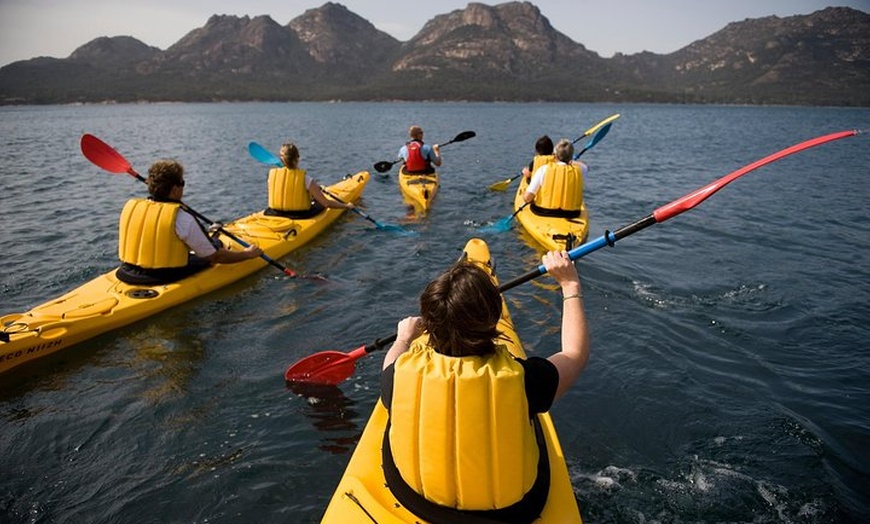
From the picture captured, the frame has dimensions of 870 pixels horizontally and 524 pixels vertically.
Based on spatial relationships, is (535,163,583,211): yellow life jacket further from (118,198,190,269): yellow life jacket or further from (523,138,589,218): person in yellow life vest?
(118,198,190,269): yellow life jacket

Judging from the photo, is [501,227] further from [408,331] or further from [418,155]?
[408,331]

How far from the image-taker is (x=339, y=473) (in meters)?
4.01

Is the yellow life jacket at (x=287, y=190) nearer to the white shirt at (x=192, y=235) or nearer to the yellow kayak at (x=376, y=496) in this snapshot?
the white shirt at (x=192, y=235)

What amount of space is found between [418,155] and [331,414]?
10277 millimetres

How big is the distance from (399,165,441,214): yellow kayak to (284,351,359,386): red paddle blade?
795 cm

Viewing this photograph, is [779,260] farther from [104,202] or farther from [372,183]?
[104,202]

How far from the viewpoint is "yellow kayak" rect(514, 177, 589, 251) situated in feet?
28.3

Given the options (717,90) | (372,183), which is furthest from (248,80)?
(372,183)

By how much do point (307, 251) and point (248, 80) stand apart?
216 meters

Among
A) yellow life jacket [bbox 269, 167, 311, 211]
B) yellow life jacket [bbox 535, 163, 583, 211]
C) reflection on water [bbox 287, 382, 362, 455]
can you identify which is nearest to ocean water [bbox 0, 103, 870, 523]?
reflection on water [bbox 287, 382, 362, 455]

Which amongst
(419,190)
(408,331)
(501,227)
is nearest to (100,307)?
(408,331)

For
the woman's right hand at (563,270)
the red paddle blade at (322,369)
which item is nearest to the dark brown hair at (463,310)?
the woman's right hand at (563,270)

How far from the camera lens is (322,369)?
5160mm

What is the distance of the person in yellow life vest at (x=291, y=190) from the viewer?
31.0 feet
